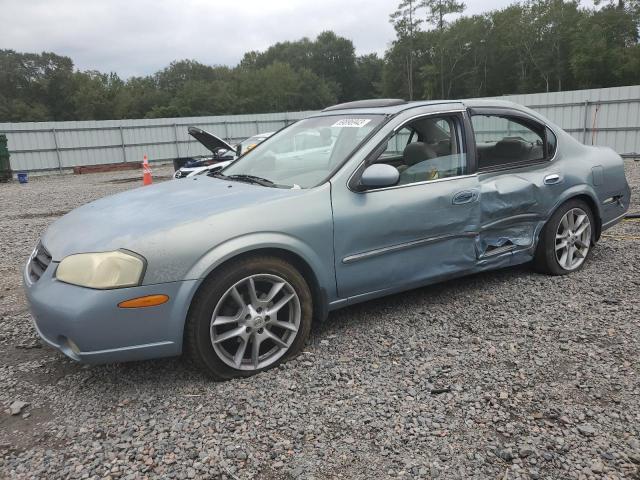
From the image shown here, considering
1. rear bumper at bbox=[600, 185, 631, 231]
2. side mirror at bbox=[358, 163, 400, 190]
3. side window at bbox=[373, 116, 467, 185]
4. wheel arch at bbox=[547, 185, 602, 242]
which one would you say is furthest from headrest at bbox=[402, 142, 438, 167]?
rear bumper at bbox=[600, 185, 631, 231]

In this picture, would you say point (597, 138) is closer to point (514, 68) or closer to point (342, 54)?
point (514, 68)

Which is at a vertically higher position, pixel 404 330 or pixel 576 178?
pixel 576 178

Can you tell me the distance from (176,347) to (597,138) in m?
17.6

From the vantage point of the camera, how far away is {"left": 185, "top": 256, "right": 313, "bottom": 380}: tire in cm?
285

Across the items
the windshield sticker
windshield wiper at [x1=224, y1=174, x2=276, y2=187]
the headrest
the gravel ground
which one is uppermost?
the windshield sticker

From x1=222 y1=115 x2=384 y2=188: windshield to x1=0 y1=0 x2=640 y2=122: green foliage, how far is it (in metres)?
55.7

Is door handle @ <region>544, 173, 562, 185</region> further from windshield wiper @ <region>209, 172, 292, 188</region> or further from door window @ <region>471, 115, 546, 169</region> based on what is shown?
windshield wiper @ <region>209, 172, 292, 188</region>

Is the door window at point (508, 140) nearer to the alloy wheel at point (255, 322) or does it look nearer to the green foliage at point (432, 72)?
the alloy wheel at point (255, 322)

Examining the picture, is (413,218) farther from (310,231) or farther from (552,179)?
(552,179)

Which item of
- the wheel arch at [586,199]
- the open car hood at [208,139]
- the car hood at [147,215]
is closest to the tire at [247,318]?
the car hood at [147,215]

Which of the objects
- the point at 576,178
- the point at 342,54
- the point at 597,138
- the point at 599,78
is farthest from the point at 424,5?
the point at 576,178

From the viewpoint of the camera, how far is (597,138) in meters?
16.9

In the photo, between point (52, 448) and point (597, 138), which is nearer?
point (52, 448)

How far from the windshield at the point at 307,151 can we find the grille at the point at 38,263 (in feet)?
4.69
